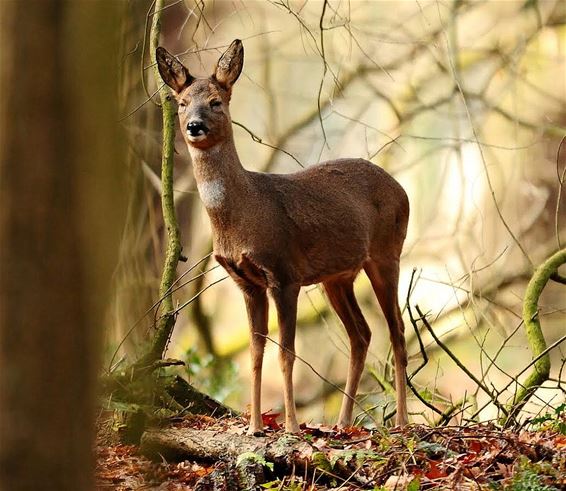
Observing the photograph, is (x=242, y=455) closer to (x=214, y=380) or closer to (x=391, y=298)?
(x=391, y=298)

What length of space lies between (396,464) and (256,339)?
1.75m

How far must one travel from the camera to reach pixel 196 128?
683 cm

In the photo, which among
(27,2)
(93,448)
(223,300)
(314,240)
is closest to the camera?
(27,2)

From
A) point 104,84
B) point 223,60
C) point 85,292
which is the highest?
point 223,60

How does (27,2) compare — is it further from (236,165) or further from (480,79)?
(480,79)

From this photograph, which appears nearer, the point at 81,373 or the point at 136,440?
the point at 81,373

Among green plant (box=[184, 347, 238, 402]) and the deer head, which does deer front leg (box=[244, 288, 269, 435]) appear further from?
green plant (box=[184, 347, 238, 402])

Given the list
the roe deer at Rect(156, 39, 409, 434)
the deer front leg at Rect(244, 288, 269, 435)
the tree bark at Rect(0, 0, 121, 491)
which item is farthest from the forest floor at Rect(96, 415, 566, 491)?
the tree bark at Rect(0, 0, 121, 491)

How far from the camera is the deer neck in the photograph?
7051 mm

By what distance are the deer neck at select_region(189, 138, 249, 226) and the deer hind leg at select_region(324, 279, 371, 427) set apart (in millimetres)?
1476

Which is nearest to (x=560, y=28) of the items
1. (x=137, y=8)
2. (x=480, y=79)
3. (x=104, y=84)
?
(x=480, y=79)

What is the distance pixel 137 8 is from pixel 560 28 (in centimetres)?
694

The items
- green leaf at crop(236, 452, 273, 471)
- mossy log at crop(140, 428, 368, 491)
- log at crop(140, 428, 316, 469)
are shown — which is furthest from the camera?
log at crop(140, 428, 316, 469)

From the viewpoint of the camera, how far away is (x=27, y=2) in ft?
9.45
